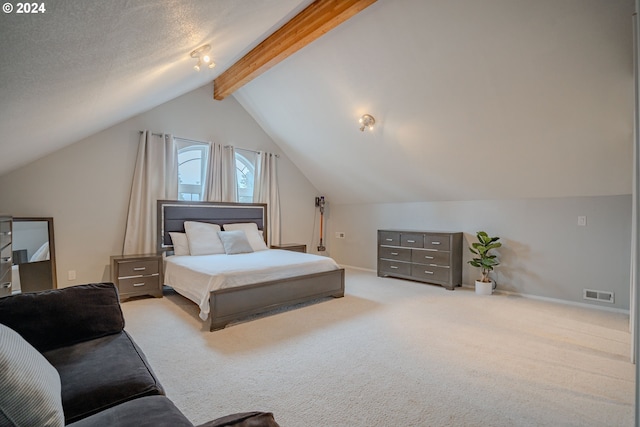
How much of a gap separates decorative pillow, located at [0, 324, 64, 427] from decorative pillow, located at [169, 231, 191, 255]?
3653mm

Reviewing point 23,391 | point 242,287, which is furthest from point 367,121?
point 23,391

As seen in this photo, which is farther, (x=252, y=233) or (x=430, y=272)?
(x=252, y=233)

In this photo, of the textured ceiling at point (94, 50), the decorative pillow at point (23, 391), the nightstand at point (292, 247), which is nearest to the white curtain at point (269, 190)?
the nightstand at point (292, 247)

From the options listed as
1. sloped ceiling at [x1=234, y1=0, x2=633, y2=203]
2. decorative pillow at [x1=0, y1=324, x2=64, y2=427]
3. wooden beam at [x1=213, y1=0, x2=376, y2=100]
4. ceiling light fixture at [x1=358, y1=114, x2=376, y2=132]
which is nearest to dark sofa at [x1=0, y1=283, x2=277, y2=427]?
decorative pillow at [x1=0, y1=324, x2=64, y2=427]

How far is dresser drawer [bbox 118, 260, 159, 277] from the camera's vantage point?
3869 mm

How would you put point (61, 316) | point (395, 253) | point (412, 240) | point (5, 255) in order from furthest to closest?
point (395, 253) < point (412, 240) < point (5, 255) < point (61, 316)

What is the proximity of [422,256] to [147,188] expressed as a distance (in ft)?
14.2

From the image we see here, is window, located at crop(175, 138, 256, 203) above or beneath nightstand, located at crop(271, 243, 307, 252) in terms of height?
above

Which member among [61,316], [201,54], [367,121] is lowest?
[61,316]

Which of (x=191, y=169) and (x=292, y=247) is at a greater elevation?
(x=191, y=169)

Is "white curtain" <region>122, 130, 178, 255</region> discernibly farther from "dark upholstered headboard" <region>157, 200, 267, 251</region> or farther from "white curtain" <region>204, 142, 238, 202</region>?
"white curtain" <region>204, 142, 238, 202</region>

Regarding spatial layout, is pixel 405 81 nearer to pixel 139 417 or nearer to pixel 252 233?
pixel 252 233

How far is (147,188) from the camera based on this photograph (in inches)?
177

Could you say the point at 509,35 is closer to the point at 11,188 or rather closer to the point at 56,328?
the point at 56,328
